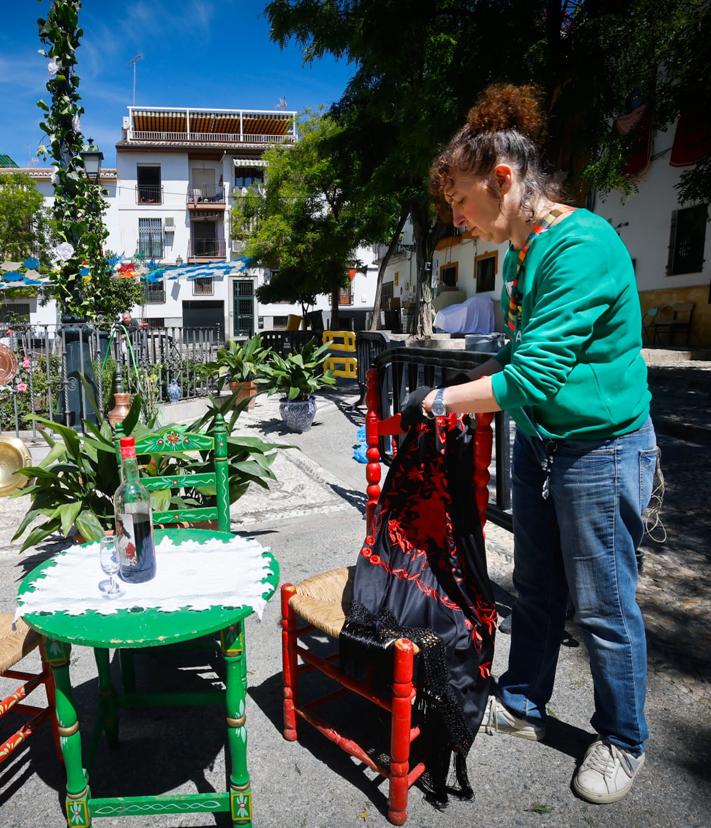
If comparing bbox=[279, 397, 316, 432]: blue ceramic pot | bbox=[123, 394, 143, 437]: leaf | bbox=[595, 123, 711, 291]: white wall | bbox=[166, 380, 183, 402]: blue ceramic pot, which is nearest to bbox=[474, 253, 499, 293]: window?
bbox=[595, 123, 711, 291]: white wall

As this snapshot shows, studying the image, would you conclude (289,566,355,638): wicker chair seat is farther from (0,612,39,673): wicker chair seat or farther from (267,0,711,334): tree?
(267,0,711,334): tree

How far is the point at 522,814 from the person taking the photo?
1.79 meters

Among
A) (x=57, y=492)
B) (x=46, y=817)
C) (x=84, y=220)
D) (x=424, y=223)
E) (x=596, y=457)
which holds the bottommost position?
(x=46, y=817)

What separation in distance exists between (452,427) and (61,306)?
5720 millimetres

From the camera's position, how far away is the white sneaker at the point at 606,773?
5.90ft

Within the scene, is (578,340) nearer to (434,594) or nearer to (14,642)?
(434,594)

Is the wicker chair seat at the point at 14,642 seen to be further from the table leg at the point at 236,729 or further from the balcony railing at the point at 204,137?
the balcony railing at the point at 204,137

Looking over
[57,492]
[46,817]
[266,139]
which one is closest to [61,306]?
[57,492]

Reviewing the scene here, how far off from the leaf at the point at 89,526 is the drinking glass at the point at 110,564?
1177 mm

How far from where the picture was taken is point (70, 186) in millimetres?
6051

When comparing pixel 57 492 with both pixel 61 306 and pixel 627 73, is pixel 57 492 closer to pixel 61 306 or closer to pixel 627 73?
pixel 61 306

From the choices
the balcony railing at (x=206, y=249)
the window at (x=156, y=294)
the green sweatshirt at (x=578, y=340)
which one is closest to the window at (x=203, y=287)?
the balcony railing at (x=206, y=249)

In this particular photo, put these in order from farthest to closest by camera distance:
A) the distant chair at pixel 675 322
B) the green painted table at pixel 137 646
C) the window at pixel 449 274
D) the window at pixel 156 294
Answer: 1. the window at pixel 156 294
2. the window at pixel 449 274
3. the distant chair at pixel 675 322
4. the green painted table at pixel 137 646

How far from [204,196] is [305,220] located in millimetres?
25195
